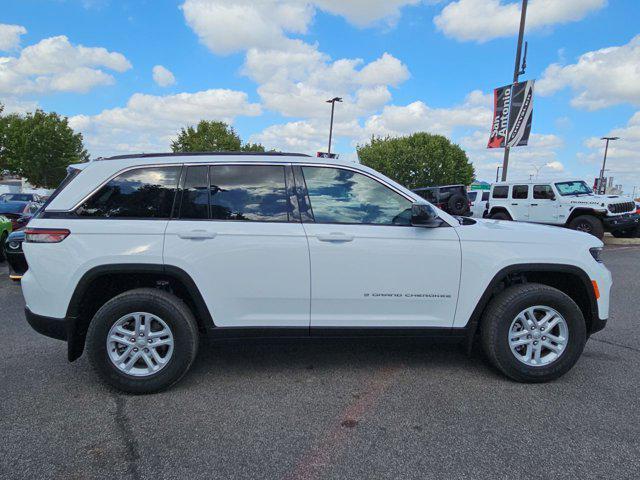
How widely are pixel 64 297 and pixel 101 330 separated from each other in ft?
1.20

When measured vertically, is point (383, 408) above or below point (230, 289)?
below

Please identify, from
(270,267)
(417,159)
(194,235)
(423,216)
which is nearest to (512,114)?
(423,216)

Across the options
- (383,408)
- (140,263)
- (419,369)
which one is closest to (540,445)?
(383,408)

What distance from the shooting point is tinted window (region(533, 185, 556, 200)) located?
47.3 ft

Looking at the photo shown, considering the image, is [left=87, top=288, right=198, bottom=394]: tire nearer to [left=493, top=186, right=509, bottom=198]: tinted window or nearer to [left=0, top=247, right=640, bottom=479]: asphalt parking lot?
[left=0, top=247, right=640, bottom=479]: asphalt parking lot

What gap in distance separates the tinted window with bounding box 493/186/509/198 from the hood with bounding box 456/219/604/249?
514 inches

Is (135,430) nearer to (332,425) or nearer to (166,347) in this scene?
(166,347)

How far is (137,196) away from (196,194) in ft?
1.43

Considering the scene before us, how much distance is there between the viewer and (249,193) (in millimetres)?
3508

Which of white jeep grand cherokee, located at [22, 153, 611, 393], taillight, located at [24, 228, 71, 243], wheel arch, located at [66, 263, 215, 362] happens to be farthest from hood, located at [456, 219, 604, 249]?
taillight, located at [24, 228, 71, 243]

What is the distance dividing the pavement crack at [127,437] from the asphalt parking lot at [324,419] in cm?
1

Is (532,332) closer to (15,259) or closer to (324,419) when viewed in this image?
(324,419)

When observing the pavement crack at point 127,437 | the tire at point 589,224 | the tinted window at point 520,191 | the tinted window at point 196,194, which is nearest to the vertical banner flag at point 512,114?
the tinted window at point 520,191

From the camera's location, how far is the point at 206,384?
3592 millimetres
